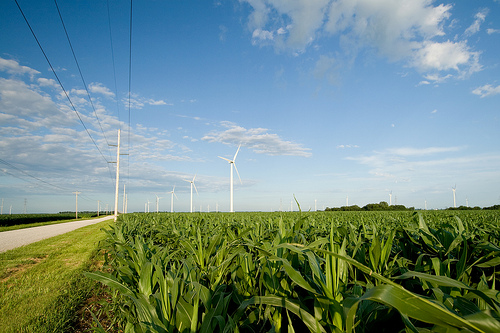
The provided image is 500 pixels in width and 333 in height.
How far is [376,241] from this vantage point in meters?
2.15

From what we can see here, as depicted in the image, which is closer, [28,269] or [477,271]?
[477,271]

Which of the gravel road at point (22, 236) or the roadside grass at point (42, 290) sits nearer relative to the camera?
the roadside grass at point (42, 290)

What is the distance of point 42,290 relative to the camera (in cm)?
570

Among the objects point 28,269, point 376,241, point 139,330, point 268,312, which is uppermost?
point 376,241

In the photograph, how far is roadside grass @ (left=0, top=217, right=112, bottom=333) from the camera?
13.4 ft

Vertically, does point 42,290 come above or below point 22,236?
above

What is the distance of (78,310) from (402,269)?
16.8 feet

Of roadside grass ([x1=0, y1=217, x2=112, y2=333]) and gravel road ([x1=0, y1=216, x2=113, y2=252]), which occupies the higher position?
roadside grass ([x1=0, y1=217, x2=112, y2=333])

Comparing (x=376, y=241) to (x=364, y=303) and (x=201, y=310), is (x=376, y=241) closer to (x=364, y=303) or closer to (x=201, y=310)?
(x=364, y=303)

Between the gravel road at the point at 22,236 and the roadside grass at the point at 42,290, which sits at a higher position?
the roadside grass at the point at 42,290

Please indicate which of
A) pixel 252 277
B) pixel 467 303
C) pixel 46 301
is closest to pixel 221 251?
pixel 252 277

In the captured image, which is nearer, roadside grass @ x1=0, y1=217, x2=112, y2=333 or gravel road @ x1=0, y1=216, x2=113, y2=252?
roadside grass @ x1=0, y1=217, x2=112, y2=333

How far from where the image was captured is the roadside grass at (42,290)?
4.07 m

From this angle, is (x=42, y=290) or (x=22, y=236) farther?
(x=22, y=236)
